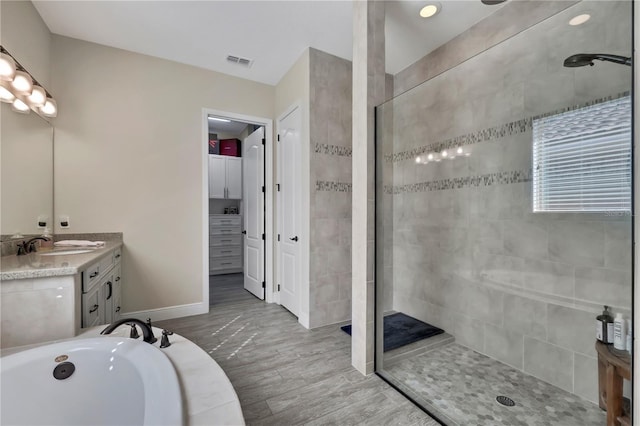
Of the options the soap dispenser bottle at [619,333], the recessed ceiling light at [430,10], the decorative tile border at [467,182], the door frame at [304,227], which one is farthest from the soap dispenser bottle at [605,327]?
the recessed ceiling light at [430,10]

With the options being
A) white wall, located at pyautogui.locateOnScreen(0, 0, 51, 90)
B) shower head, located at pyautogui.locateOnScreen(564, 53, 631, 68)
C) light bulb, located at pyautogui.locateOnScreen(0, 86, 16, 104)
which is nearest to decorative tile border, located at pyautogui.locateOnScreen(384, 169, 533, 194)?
shower head, located at pyautogui.locateOnScreen(564, 53, 631, 68)

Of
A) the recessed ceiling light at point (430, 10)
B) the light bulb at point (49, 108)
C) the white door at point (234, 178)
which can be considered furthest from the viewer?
the white door at point (234, 178)

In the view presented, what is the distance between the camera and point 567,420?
156 cm

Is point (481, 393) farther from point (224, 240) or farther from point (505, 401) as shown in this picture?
point (224, 240)

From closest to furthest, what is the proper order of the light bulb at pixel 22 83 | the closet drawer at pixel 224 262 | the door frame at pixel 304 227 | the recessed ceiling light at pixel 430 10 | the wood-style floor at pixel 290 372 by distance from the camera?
the wood-style floor at pixel 290 372 < the light bulb at pixel 22 83 < the recessed ceiling light at pixel 430 10 < the door frame at pixel 304 227 < the closet drawer at pixel 224 262

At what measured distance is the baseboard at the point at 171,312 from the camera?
2977mm

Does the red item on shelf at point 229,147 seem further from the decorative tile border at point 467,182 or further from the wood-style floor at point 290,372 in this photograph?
Result: the decorative tile border at point 467,182

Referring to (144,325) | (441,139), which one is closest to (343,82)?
(441,139)

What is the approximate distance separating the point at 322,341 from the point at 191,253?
180 cm

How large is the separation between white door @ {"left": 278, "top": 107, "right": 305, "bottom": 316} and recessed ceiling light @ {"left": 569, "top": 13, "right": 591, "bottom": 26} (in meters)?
2.24

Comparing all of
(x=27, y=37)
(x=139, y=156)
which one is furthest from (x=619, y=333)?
(x=27, y=37)

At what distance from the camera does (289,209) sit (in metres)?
3.32

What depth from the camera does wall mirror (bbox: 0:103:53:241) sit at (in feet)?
6.30

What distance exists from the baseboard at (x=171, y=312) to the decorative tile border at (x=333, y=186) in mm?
1946
